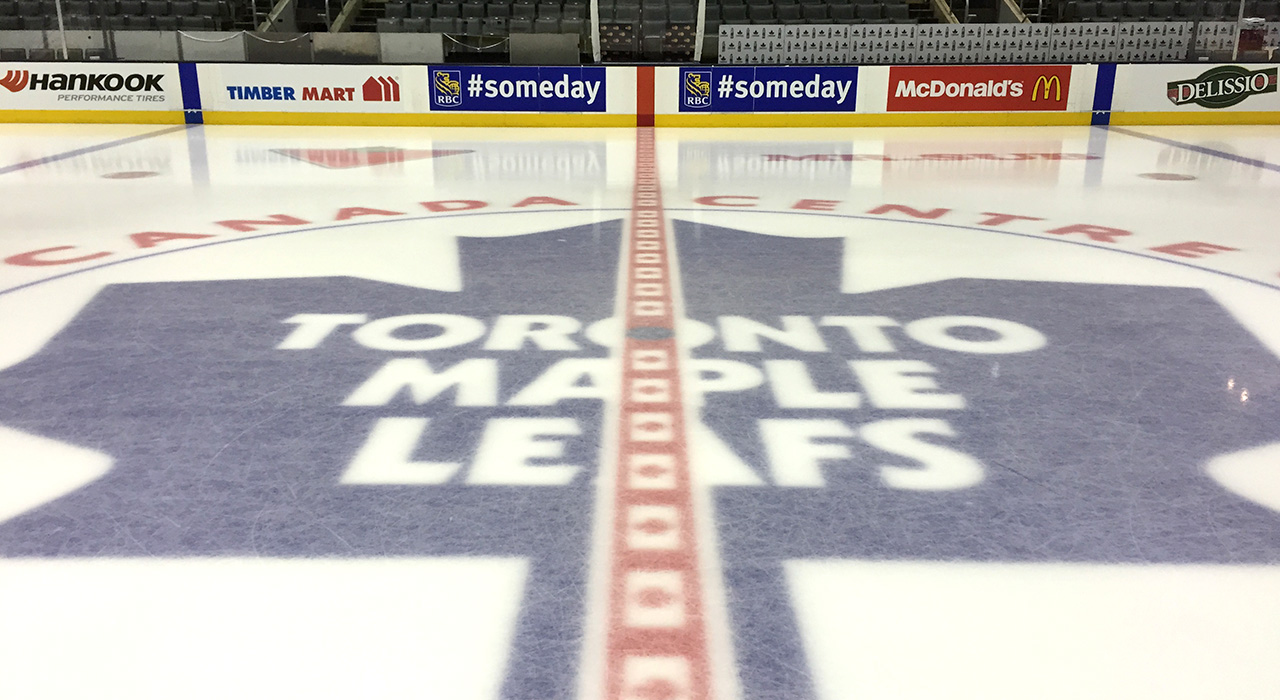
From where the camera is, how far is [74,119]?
495 inches

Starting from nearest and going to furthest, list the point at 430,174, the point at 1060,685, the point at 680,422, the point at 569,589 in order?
the point at 1060,685 → the point at 569,589 → the point at 680,422 → the point at 430,174

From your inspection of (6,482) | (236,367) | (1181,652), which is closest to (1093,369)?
(1181,652)

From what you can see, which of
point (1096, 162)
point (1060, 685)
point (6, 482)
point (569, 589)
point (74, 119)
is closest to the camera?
point (1060, 685)

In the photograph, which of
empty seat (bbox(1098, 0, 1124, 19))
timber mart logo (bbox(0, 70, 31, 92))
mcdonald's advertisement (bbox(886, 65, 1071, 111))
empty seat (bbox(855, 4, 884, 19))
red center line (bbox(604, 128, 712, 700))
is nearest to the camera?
red center line (bbox(604, 128, 712, 700))

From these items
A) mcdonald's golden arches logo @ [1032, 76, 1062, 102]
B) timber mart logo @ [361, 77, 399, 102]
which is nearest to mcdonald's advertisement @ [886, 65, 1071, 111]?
mcdonald's golden arches logo @ [1032, 76, 1062, 102]

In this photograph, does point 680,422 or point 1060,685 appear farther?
point 680,422

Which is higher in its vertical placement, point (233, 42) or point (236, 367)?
point (233, 42)

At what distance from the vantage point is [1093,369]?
3141mm

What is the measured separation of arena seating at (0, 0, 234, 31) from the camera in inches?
508

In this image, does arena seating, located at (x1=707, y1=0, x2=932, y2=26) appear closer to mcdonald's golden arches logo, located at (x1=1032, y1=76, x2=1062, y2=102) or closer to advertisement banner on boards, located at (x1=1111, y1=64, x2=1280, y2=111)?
Result: mcdonald's golden arches logo, located at (x1=1032, y1=76, x2=1062, y2=102)

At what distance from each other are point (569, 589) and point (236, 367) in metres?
1.74

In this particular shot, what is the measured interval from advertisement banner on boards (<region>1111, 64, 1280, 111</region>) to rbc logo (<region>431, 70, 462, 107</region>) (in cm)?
833

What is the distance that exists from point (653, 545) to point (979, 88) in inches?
481

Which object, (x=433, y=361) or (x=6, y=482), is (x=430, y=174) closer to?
(x=433, y=361)
